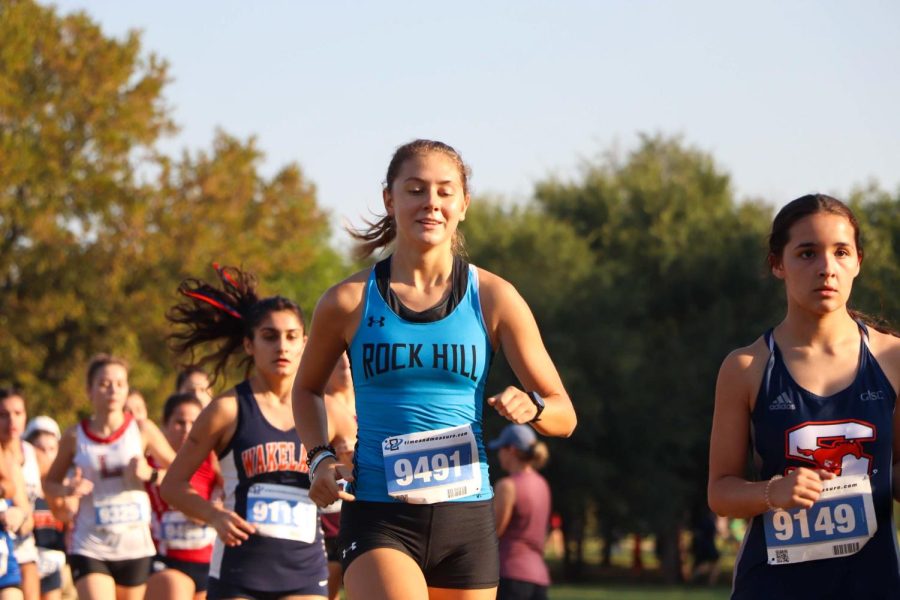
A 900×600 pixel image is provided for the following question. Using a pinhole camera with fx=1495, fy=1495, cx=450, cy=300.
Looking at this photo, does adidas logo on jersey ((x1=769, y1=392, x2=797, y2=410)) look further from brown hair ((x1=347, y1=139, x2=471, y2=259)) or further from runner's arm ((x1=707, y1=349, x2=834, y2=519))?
brown hair ((x1=347, y1=139, x2=471, y2=259))

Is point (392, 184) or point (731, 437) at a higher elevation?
point (392, 184)

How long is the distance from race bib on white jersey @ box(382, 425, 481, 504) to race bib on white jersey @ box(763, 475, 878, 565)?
113cm

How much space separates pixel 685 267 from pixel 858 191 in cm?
744

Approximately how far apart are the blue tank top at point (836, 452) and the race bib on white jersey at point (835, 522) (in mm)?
28

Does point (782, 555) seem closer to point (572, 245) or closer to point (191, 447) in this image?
point (191, 447)

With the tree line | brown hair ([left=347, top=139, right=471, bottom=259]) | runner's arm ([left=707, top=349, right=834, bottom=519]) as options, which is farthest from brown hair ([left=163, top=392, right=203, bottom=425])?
the tree line

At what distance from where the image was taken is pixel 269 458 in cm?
708

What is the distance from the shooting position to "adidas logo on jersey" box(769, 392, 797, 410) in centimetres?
448

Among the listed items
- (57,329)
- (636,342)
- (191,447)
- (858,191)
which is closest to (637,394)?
(636,342)

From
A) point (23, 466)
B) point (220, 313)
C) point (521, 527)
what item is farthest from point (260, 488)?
point (23, 466)

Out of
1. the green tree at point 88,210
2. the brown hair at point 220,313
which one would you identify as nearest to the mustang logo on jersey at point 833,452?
the brown hair at point 220,313

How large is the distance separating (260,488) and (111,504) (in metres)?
3.03

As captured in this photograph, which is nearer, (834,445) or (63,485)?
(834,445)

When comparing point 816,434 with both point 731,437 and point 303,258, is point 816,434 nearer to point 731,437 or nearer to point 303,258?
point 731,437
